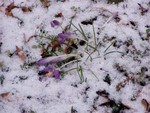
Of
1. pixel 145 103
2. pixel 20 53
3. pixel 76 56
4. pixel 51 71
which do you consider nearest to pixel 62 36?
pixel 76 56

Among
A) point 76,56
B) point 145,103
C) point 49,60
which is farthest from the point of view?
point 76,56

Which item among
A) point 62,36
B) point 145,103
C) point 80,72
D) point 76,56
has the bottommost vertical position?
point 145,103

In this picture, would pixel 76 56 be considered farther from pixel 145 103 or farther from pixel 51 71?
pixel 145 103

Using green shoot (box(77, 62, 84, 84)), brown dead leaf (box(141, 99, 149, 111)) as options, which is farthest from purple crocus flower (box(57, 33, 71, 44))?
brown dead leaf (box(141, 99, 149, 111))

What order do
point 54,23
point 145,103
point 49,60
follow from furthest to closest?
point 54,23, point 49,60, point 145,103

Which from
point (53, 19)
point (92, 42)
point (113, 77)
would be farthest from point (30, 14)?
point (113, 77)

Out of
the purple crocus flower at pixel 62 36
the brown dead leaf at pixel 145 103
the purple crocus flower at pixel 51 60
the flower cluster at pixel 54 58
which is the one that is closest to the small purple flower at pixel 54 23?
the flower cluster at pixel 54 58

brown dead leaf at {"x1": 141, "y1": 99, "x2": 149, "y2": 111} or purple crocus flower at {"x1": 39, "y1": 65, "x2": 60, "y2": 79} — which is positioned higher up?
purple crocus flower at {"x1": 39, "y1": 65, "x2": 60, "y2": 79}

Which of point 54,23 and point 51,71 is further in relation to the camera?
point 54,23

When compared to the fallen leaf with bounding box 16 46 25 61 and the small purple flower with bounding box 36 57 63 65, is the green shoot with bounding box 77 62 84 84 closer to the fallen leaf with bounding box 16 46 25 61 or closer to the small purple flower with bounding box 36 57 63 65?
the small purple flower with bounding box 36 57 63 65
